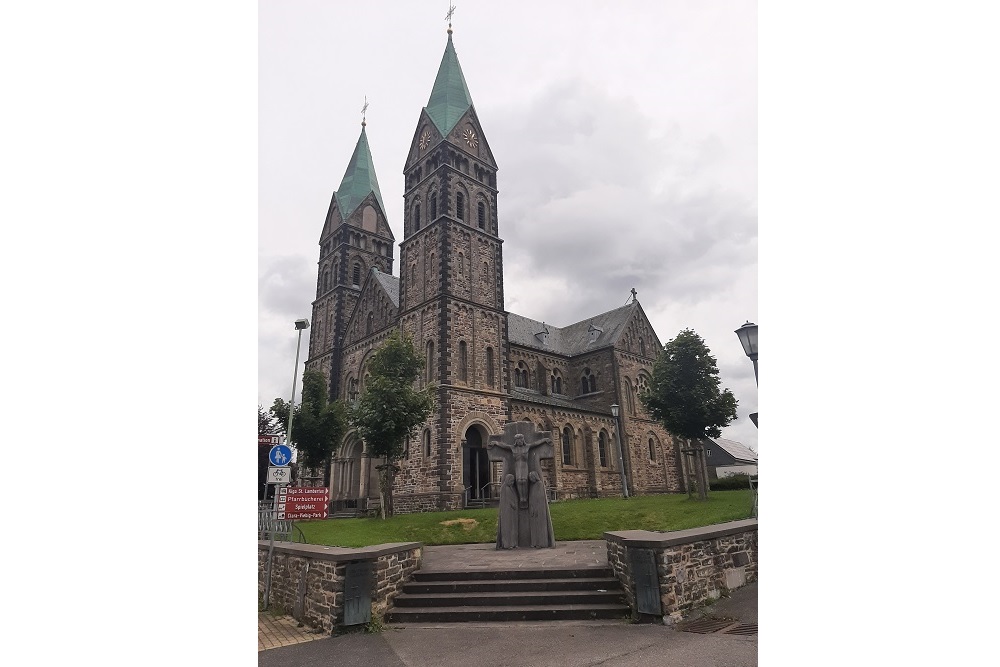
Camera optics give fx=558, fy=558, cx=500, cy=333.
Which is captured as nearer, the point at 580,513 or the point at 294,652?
the point at 294,652

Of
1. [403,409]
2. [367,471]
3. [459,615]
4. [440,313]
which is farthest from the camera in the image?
[367,471]

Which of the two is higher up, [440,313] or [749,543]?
[440,313]

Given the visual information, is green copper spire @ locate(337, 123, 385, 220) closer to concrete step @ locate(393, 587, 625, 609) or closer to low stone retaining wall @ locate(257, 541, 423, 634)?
low stone retaining wall @ locate(257, 541, 423, 634)

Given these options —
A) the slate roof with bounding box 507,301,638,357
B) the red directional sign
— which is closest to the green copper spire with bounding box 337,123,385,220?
the slate roof with bounding box 507,301,638,357

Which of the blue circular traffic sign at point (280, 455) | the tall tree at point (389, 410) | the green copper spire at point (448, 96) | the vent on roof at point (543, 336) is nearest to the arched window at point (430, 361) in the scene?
the tall tree at point (389, 410)

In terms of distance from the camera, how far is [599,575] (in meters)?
10.4

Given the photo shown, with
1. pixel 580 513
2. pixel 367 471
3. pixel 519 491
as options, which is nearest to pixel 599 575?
pixel 519 491

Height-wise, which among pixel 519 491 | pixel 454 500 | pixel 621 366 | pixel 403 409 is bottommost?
pixel 454 500

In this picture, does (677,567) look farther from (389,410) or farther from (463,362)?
(463,362)

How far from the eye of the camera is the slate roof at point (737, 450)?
61.4m

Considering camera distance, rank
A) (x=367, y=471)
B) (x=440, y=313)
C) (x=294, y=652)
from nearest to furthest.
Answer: (x=294, y=652)
(x=440, y=313)
(x=367, y=471)

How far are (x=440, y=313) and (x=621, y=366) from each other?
17874 mm

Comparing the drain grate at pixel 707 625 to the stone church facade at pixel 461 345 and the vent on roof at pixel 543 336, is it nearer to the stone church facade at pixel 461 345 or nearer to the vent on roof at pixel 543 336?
the stone church facade at pixel 461 345

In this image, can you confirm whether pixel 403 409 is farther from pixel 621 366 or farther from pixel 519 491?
pixel 621 366
